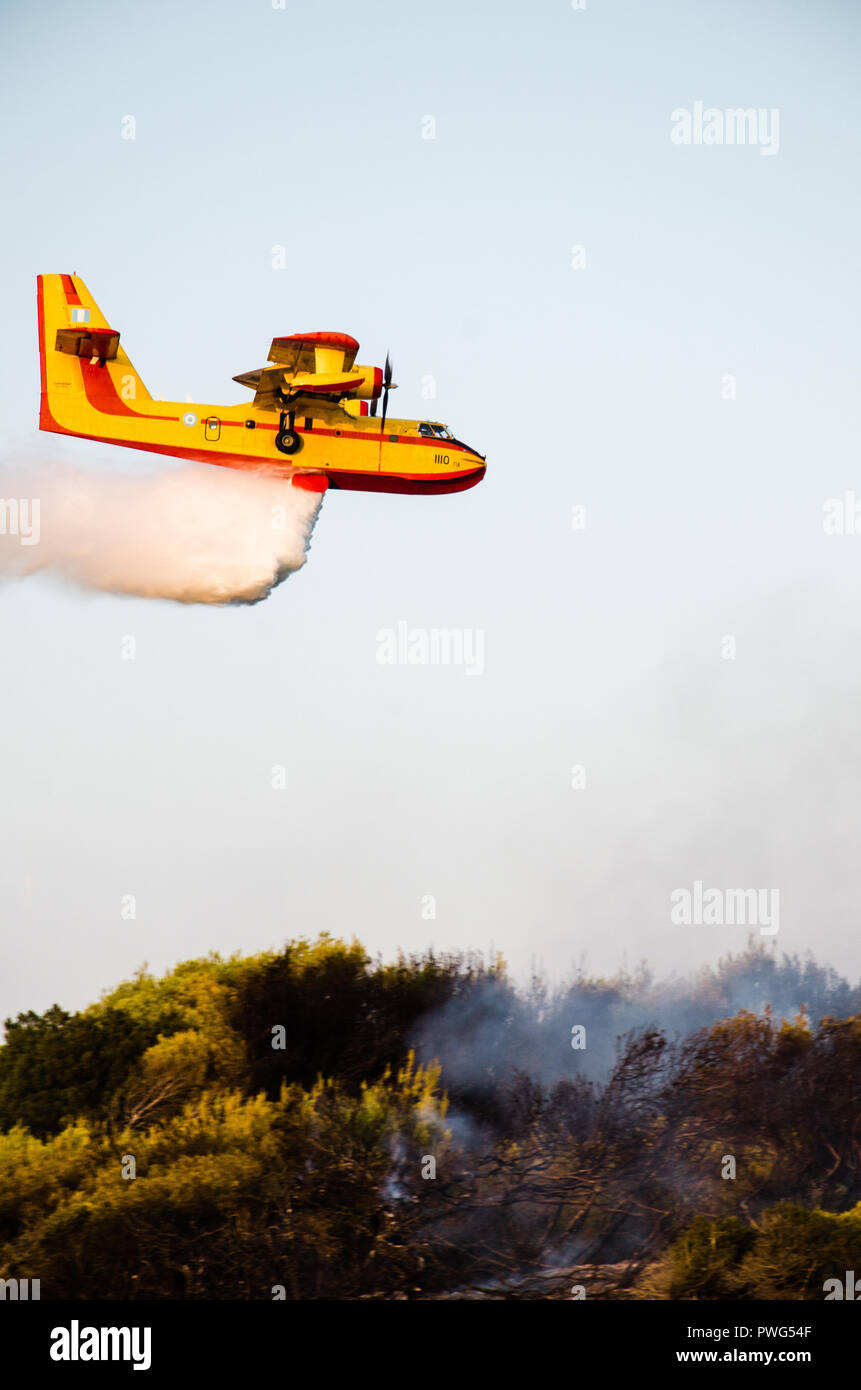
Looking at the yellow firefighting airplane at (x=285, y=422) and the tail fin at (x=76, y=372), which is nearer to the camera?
the yellow firefighting airplane at (x=285, y=422)

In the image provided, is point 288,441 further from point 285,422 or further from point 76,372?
point 76,372

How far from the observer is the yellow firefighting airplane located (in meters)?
30.5

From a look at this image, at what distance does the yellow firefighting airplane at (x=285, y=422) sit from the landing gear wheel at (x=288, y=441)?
0.06ft

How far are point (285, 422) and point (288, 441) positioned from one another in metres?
0.38

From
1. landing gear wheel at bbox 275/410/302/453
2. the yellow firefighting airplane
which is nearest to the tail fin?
the yellow firefighting airplane

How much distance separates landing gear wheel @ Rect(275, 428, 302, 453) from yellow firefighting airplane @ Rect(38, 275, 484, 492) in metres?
0.02

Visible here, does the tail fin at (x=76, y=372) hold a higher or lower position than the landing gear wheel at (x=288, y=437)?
higher

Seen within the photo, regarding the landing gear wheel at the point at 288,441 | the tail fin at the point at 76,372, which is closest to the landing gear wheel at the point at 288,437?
the landing gear wheel at the point at 288,441

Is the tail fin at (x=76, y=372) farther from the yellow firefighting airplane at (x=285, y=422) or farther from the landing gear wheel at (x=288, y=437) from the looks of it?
the landing gear wheel at (x=288, y=437)

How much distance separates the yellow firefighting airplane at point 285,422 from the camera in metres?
30.5

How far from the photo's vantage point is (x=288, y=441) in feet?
101

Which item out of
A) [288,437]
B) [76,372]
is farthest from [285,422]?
[76,372]

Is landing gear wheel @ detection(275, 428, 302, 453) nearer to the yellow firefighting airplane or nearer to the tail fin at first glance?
the yellow firefighting airplane

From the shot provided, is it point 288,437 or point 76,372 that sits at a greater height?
point 76,372
